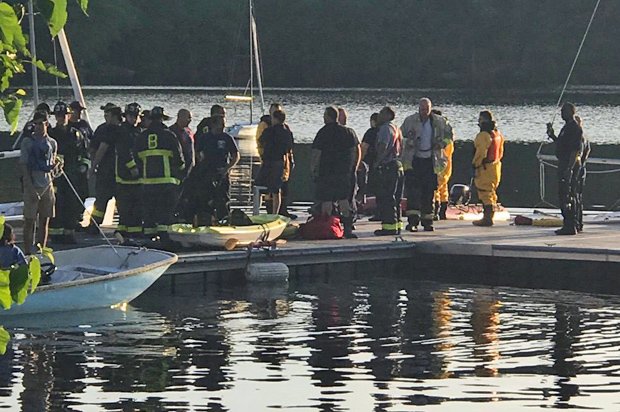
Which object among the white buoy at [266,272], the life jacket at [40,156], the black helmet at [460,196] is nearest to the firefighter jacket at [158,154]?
the life jacket at [40,156]

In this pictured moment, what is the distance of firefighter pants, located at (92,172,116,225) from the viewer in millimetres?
18984

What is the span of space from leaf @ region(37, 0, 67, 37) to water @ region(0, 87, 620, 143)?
1958 inches

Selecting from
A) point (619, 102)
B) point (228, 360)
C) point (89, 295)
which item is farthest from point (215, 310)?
point (619, 102)

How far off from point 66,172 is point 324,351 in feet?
17.7

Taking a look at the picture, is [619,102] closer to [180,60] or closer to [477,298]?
[180,60]

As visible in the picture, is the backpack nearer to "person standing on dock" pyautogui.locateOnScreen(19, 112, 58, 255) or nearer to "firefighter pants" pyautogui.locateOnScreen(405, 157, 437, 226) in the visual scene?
"firefighter pants" pyautogui.locateOnScreen(405, 157, 437, 226)

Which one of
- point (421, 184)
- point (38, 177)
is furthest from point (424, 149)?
point (38, 177)

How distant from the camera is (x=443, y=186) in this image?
21.5 metres

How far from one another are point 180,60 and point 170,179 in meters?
104

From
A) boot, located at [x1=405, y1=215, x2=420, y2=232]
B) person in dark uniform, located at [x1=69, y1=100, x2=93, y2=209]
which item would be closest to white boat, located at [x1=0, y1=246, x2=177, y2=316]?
person in dark uniform, located at [x1=69, y1=100, x2=93, y2=209]

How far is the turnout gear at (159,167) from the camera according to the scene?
17.3 m

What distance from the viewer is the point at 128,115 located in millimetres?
18469

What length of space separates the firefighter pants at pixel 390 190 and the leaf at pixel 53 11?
1363 cm

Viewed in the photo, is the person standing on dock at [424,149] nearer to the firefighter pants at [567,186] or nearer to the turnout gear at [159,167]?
the firefighter pants at [567,186]
